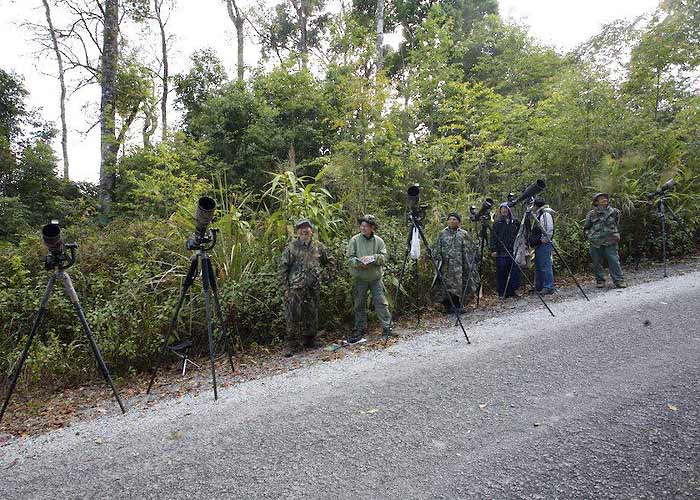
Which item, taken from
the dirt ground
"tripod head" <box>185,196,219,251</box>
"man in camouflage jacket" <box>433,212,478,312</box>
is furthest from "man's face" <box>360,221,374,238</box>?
"tripod head" <box>185,196,219,251</box>

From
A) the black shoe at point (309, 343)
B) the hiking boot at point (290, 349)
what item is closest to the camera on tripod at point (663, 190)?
the black shoe at point (309, 343)

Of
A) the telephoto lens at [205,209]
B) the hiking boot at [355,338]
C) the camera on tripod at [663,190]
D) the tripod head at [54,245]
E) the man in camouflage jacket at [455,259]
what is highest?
the camera on tripod at [663,190]

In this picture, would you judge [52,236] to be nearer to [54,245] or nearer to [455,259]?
[54,245]

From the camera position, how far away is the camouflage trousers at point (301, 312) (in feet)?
16.4

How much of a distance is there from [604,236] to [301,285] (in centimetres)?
543

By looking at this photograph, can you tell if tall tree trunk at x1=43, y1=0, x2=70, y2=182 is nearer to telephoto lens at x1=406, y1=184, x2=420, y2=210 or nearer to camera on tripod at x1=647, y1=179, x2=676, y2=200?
telephoto lens at x1=406, y1=184, x2=420, y2=210

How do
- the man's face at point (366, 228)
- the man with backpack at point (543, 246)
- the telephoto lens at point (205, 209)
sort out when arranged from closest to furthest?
the telephoto lens at point (205, 209) < the man's face at point (366, 228) < the man with backpack at point (543, 246)

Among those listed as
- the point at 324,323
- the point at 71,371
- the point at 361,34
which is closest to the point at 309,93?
the point at 361,34

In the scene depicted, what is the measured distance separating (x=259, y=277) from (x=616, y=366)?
4286 millimetres

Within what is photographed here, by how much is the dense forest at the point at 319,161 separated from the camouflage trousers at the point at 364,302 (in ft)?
1.75

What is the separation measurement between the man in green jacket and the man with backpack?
324 centimetres

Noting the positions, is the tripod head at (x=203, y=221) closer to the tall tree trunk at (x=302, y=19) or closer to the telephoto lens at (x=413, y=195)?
the telephoto lens at (x=413, y=195)

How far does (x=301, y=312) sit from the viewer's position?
5.09m

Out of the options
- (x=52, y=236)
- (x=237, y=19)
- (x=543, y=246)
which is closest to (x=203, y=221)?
(x=52, y=236)
